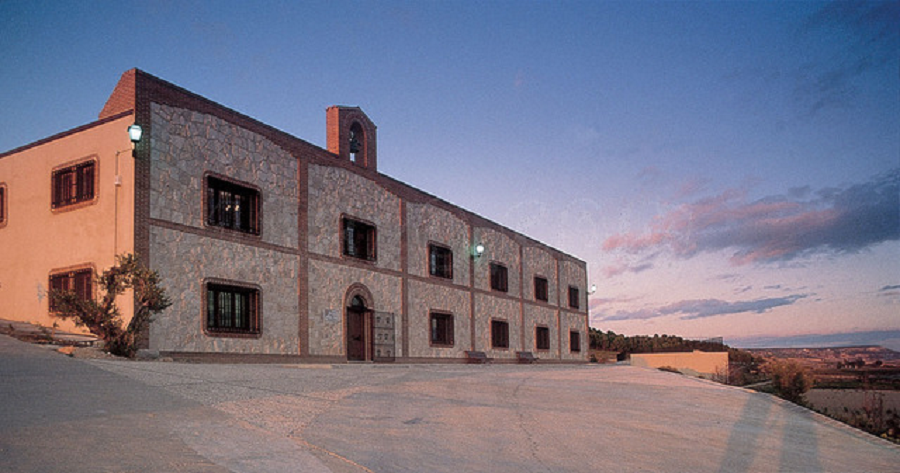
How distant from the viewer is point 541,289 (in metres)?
41.1

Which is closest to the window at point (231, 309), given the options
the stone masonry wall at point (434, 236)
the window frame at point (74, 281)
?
the window frame at point (74, 281)

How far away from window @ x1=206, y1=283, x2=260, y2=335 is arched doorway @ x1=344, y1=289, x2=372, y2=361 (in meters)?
4.47

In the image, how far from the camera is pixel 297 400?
10.2 m

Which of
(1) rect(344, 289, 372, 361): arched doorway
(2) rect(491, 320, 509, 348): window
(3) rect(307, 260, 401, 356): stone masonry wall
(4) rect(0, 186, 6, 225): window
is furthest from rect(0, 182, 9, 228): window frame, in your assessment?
(2) rect(491, 320, 509, 348): window

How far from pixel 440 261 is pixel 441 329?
2931 mm

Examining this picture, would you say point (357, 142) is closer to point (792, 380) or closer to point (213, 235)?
point (213, 235)

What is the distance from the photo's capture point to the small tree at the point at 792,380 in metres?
22.7

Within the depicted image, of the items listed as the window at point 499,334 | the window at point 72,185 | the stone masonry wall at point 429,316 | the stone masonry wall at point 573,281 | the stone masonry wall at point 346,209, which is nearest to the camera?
the window at point 72,185

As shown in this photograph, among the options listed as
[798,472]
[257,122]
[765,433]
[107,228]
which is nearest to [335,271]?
[257,122]

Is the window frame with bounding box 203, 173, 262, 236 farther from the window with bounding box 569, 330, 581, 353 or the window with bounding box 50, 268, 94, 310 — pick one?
the window with bounding box 569, 330, 581, 353

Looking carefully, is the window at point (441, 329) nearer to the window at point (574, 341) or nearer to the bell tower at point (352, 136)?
the bell tower at point (352, 136)

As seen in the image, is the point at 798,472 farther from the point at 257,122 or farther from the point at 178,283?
the point at 257,122

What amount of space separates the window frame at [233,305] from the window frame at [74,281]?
107 inches

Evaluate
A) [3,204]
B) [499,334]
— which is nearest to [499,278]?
[499,334]
